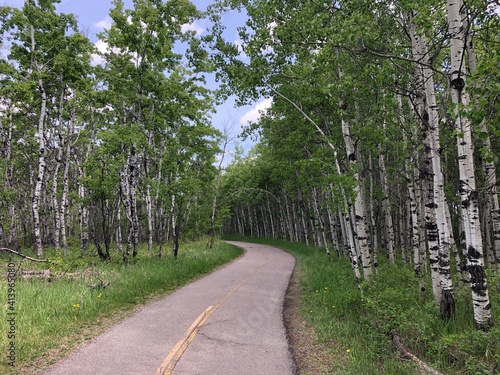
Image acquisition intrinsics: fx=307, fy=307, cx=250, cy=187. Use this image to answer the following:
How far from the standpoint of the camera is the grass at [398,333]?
4.56 m

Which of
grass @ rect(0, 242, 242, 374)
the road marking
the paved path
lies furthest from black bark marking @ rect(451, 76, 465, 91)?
grass @ rect(0, 242, 242, 374)

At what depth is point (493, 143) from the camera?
12.6 metres

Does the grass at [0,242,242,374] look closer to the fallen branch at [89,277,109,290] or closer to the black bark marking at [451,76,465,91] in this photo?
the fallen branch at [89,277,109,290]

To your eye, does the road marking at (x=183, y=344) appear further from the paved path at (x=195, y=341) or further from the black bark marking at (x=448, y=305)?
the black bark marking at (x=448, y=305)

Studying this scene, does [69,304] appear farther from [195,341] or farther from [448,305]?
[448,305]

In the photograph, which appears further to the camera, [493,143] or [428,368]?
[493,143]

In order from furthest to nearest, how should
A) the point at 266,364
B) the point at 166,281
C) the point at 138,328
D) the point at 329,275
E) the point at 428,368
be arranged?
the point at 329,275
the point at 166,281
the point at 138,328
the point at 266,364
the point at 428,368

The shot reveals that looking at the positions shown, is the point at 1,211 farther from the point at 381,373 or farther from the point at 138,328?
the point at 381,373

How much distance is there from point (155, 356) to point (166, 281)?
6176 millimetres

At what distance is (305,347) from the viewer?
6285 mm

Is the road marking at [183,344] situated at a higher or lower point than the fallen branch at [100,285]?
lower

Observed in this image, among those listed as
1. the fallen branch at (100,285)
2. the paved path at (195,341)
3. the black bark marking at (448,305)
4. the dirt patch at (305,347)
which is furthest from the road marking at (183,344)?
the black bark marking at (448,305)

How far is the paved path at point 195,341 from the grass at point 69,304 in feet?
1.73

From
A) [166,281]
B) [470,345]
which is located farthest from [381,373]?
[166,281]
